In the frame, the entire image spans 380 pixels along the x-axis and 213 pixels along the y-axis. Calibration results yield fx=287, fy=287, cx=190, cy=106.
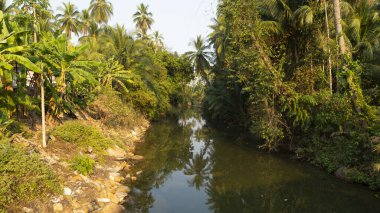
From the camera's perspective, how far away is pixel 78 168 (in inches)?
409

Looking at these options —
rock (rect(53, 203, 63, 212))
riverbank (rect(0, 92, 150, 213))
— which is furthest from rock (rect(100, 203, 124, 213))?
rock (rect(53, 203, 63, 212))

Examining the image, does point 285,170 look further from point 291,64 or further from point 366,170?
point 291,64

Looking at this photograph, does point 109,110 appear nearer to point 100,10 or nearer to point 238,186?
point 238,186

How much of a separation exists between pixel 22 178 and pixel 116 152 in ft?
23.7

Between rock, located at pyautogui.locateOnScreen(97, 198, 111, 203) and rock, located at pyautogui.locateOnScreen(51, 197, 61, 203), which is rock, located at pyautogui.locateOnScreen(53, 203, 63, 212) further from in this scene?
rock, located at pyautogui.locateOnScreen(97, 198, 111, 203)

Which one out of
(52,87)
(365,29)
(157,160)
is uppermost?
(365,29)

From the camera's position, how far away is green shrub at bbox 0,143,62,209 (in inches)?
275

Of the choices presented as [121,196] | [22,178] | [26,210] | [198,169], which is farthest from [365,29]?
[26,210]

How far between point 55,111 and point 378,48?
16417 millimetres

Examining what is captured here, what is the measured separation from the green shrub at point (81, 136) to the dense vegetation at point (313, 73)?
7.79 metres

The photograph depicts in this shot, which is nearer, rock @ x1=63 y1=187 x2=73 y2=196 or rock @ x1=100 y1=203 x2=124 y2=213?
rock @ x1=63 y1=187 x2=73 y2=196

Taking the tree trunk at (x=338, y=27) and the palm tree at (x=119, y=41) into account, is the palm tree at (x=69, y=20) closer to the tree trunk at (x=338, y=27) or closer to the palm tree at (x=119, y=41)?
the palm tree at (x=119, y=41)

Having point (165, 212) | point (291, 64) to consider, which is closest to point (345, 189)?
point (165, 212)

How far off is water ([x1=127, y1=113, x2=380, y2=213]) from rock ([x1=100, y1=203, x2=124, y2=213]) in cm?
46
